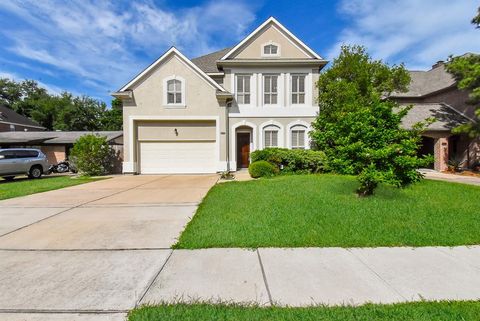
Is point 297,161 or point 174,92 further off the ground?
point 174,92

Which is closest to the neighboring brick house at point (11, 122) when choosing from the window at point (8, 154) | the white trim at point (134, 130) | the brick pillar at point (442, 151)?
the window at point (8, 154)

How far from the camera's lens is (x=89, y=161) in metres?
15.3

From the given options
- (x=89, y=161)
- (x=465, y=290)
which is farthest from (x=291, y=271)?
(x=89, y=161)

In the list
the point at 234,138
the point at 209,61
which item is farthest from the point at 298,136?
the point at 209,61

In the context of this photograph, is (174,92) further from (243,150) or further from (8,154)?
(8,154)

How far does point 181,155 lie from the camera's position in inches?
646

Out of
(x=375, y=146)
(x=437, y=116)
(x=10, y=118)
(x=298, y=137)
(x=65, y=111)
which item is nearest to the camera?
(x=375, y=146)

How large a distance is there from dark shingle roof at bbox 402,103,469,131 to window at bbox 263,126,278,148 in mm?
9223

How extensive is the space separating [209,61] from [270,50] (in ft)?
17.9

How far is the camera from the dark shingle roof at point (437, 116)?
57.9ft

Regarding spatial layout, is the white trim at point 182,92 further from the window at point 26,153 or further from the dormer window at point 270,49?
the window at point 26,153

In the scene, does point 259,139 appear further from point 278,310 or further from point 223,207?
point 278,310

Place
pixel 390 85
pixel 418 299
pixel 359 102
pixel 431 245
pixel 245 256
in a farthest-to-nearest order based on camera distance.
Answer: pixel 390 85 → pixel 359 102 → pixel 431 245 → pixel 245 256 → pixel 418 299

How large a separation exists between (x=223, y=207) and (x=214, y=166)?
32.1 feet
